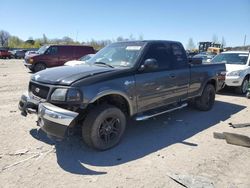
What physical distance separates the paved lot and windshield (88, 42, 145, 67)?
4.88 feet

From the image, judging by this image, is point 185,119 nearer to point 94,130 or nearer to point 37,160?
point 94,130

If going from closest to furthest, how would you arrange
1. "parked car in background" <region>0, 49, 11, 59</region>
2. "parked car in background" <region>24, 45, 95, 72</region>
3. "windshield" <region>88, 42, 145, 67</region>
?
A: "windshield" <region>88, 42, 145, 67</region> < "parked car in background" <region>24, 45, 95, 72</region> < "parked car in background" <region>0, 49, 11, 59</region>

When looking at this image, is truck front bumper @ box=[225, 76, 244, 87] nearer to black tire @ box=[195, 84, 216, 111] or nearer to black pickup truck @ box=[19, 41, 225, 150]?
black tire @ box=[195, 84, 216, 111]

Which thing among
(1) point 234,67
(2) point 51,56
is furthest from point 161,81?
(2) point 51,56

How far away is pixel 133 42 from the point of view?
5590 mm

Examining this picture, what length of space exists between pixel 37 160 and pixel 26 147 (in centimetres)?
58

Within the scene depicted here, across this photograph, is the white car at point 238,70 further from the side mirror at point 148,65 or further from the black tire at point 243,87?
the side mirror at point 148,65

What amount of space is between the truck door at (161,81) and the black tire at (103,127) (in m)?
0.61

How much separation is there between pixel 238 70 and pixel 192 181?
7.47 m

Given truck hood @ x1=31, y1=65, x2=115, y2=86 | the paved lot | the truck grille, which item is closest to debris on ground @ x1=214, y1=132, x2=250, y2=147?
the paved lot

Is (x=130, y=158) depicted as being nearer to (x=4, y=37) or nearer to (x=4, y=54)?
(x=4, y=54)

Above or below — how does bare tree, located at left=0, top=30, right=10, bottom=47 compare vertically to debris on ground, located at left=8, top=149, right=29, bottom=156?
above

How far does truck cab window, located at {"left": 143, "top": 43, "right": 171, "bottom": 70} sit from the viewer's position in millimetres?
5280

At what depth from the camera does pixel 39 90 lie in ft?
14.6
